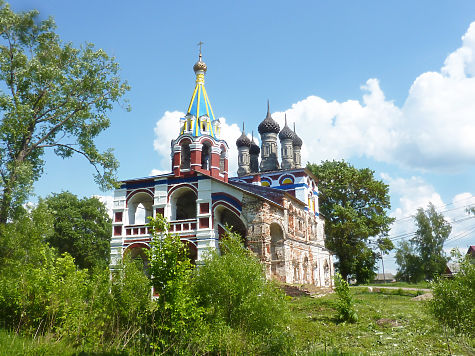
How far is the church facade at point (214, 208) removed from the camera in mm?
22969

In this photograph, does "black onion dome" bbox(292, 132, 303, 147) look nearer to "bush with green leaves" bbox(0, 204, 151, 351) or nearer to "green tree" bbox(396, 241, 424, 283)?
"green tree" bbox(396, 241, 424, 283)

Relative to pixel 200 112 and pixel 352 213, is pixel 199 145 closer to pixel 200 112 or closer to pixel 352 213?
pixel 200 112

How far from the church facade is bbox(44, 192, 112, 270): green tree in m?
8.78

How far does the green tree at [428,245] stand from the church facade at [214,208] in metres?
11.4

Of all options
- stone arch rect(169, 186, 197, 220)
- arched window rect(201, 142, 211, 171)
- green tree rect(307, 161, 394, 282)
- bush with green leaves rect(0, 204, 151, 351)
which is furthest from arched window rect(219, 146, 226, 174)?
bush with green leaves rect(0, 204, 151, 351)

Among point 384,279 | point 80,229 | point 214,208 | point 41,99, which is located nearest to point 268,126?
point 214,208

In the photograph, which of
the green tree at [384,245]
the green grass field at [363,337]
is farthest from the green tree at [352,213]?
the green grass field at [363,337]

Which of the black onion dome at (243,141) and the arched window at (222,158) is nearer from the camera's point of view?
the arched window at (222,158)

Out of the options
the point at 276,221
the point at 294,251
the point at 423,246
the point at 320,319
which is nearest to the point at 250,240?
the point at 276,221

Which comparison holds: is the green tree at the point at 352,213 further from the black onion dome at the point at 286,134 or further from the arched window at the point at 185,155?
the arched window at the point at 185,155

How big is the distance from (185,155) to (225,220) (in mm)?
4825

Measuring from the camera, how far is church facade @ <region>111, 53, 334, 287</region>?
2297cm

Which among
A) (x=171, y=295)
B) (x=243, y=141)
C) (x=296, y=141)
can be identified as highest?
(x=243, y=141)

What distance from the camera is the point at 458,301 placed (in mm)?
8375
